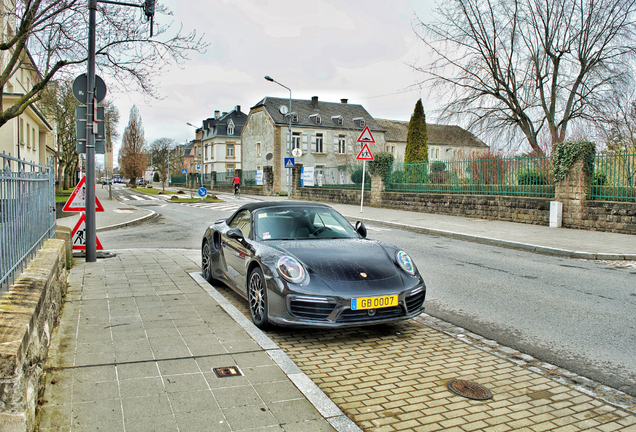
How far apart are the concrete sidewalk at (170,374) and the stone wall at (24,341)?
0.26 m

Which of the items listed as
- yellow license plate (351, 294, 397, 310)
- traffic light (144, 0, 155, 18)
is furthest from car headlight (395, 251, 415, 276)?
traffic light (144, 0, 155, 18)

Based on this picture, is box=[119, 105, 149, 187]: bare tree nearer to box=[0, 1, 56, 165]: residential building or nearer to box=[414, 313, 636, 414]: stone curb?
box=[0, 1, 56, 165]: residential building

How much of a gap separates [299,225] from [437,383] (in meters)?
2.67

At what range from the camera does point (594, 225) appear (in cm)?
1378

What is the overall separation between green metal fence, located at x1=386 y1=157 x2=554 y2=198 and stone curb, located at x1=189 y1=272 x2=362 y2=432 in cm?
1296

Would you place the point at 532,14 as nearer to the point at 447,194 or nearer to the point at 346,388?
Answer: the point at 447,194

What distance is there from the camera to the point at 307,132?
180 ft

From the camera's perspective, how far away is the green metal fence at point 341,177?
25703 millimetres

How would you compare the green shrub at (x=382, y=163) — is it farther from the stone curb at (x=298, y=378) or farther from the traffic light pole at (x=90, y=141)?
the stone curb at (x=298, y=378)

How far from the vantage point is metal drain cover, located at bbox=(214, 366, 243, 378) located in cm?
366

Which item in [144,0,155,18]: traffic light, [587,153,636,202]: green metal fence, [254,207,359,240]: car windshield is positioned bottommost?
[254,207,359,240]: car windshield

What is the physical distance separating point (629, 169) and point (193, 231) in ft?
41.7

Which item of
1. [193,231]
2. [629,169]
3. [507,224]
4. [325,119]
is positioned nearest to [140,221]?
[193,231]

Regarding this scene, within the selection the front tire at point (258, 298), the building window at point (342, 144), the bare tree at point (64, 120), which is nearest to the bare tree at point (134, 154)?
the bare tree at point (64, 120)
